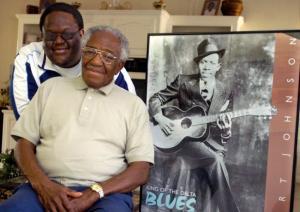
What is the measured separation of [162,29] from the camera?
459cm

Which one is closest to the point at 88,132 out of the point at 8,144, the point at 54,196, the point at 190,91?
the point at 54,196

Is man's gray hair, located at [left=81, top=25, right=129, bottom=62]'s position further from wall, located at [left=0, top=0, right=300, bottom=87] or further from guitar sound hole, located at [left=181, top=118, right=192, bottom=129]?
wall, located at [left=0, top=0, right=300, bottom=87]

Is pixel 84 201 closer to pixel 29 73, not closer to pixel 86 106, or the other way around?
pixel 86 106

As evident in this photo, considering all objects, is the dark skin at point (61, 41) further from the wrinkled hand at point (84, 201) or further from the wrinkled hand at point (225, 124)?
the wrinkled hand at point (225, 124)

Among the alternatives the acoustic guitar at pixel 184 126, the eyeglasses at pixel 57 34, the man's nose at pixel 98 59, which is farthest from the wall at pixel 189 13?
the man's nose at pixel 98 59

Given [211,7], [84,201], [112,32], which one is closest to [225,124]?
[112,32]

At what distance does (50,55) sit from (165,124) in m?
1.12

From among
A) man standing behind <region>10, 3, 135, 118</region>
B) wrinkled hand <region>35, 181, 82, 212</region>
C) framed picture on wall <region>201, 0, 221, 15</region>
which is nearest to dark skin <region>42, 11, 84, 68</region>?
man standing behind <region>10, 3, 135, 118</region>

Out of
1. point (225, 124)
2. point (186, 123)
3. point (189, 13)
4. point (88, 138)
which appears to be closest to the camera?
point (88, 138)

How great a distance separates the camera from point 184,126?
8.49ft

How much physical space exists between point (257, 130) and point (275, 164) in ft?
0.73

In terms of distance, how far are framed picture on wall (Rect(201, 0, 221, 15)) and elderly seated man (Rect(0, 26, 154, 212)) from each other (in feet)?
10.7

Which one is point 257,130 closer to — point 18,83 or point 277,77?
point 277,77

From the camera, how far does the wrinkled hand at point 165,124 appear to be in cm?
263
